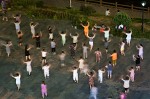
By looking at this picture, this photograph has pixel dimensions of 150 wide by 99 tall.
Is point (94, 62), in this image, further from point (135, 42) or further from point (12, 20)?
point (12, 20)

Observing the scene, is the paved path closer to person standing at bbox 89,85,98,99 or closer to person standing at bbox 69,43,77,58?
person standing at bbox 69,43,77,58

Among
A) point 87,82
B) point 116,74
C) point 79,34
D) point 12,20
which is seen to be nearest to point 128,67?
point 116,74

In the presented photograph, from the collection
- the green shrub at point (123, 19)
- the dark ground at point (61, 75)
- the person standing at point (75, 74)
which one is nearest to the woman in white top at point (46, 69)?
the dark ground at point (61, 75)

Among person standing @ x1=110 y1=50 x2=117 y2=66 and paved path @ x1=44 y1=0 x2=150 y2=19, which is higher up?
paved path @ x1=44 y1=0 x2=150 y2=19

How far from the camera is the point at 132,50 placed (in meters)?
35.5

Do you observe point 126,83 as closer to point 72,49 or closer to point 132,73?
point 132,73

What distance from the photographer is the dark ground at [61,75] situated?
31359 millimetres

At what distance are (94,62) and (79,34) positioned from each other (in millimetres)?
4066

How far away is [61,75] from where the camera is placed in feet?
109

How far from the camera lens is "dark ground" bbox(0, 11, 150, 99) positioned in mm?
31359

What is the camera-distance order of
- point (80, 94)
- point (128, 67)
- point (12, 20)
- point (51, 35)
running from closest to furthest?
point (80, 94) < point (128, 67) < point (51, 35) < point (12, 20)

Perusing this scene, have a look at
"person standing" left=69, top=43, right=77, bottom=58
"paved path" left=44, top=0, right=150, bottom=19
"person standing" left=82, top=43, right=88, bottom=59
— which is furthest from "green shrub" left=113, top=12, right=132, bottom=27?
"person standing" left=69, top=43, right=77, bottom=58

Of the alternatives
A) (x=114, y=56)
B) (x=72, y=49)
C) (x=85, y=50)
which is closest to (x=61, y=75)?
(x=72, y=49)

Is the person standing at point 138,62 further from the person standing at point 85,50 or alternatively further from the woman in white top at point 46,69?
the woman in white top at point 46,69
